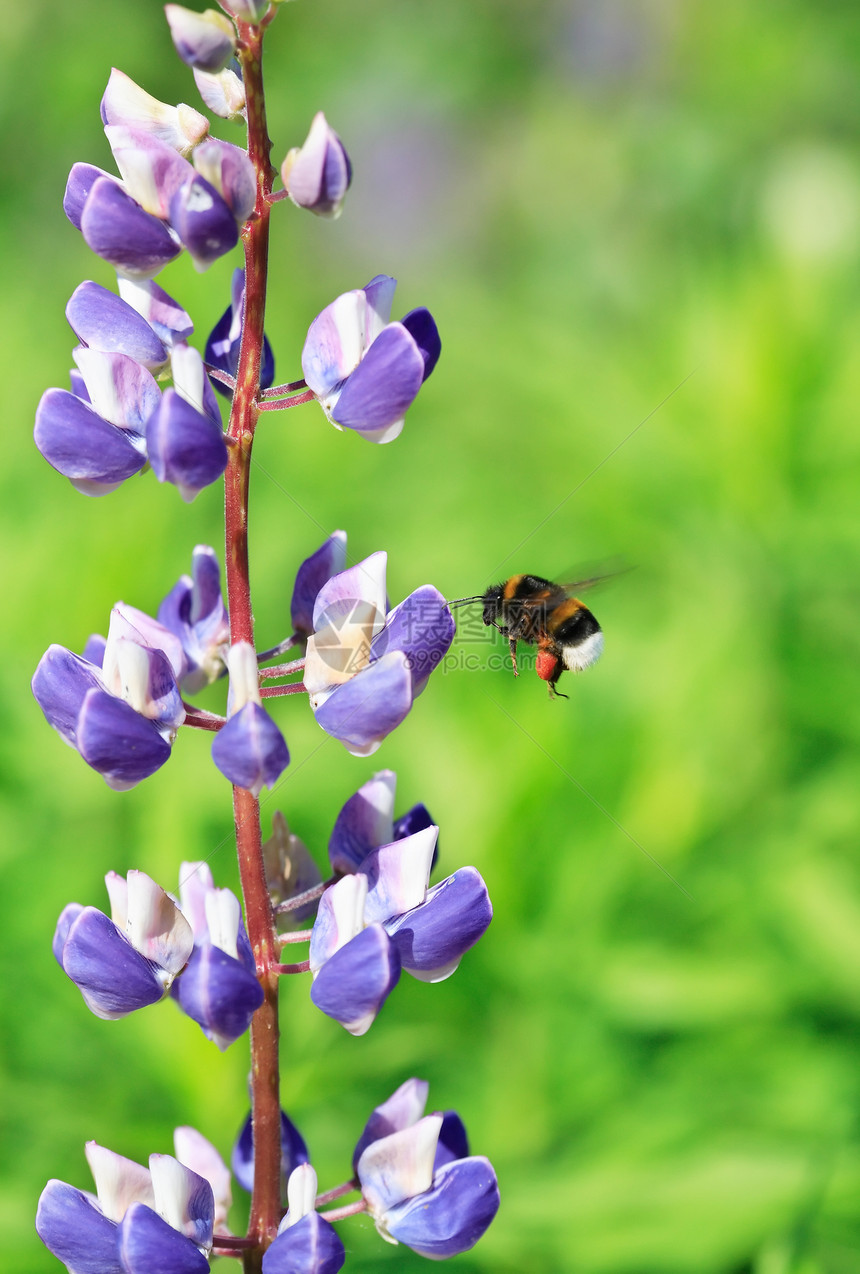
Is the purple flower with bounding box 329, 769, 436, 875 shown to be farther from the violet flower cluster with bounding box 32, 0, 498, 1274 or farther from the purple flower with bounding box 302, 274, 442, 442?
the purple flower with bounding box 302, 274, 442, 442

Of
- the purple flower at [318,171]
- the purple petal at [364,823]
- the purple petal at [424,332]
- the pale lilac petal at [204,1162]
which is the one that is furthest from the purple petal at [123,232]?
the pale lilac petal at [204,1162]

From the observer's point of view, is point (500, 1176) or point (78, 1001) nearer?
point (500, 1176)

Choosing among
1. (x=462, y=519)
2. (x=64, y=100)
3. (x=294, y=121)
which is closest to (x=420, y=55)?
(x=294, y=121)

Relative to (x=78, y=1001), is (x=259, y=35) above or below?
above

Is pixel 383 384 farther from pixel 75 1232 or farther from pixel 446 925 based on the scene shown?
pixel 75 1232

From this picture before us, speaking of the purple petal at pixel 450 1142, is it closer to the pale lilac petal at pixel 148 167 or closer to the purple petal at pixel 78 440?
the purple petal at pixel 78 440

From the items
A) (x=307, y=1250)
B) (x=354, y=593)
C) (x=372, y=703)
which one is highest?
(x=354, y=593)

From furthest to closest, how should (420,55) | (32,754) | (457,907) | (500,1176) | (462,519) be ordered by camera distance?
(420,55) < (462,519) < (32,754) < (500,1176) < (457,907)

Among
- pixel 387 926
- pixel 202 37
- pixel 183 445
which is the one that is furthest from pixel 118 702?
pixel 202 37

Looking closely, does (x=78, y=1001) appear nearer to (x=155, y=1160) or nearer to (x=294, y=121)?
(x=155, y=1160)
